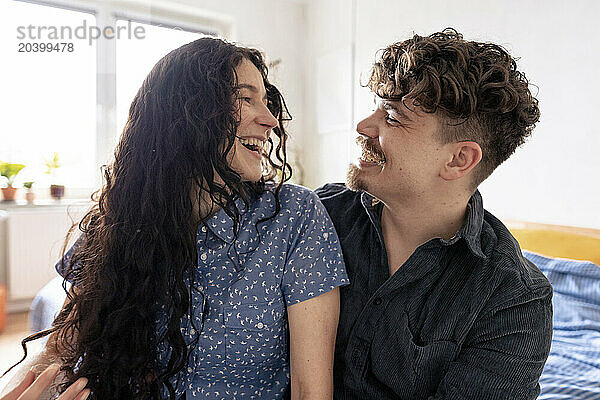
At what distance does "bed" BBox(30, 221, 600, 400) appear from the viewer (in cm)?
150

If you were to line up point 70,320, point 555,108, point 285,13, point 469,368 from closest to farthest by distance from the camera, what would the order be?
point 469,368
point 70,320
point 555,108
point 285,13

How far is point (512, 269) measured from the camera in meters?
1.07

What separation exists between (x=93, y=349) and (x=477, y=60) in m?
1.05

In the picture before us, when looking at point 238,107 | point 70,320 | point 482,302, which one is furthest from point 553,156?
point 70,320

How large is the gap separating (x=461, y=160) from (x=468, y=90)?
0.57 feet

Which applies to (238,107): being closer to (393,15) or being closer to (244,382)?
(244,382)

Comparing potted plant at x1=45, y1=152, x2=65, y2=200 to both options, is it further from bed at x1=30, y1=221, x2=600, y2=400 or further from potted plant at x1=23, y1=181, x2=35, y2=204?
bed at x1=30, y1=221, x2=600, y2=400

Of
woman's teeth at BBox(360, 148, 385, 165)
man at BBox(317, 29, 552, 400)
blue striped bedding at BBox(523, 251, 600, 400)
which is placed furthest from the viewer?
blue striped bedding at BBox(523, 251, 600, 400)

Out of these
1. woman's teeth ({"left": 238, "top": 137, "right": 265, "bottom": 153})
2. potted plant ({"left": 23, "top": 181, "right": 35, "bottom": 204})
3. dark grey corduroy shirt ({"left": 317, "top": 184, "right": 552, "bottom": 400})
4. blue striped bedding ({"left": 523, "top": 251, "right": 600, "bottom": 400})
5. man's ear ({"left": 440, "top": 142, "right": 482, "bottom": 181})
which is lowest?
blue striped bedding ({"left": 523, "top": 251, "right": 600, "bottom": 400})

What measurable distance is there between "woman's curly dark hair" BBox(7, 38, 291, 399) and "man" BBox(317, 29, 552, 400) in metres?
0.38

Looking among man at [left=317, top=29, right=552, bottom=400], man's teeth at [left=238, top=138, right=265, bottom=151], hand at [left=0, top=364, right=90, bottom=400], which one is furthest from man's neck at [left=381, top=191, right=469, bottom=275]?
hand at [left=0, top=364, right=90, bottom=400]

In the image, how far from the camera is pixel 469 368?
1036 millimetres

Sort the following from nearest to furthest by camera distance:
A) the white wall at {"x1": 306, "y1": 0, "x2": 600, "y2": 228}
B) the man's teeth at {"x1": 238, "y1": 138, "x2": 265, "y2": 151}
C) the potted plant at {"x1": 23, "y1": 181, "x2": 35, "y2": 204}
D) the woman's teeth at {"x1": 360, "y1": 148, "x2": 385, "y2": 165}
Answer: the man's teeth at {"x1": 238, "y1": 138, "x2": 265, "y2": 151} < the woman's teeth at {"x1": 360, "y1": 148, "x2": 385, "y2": 165} < the white wall at {"x1": 306, "y1": 0, "x2": 600, "y2": 228} < the potted plant at {"x1": 23, "y1": 181, "x2": 35, "y2": 204}

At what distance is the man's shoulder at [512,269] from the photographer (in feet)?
3.45
